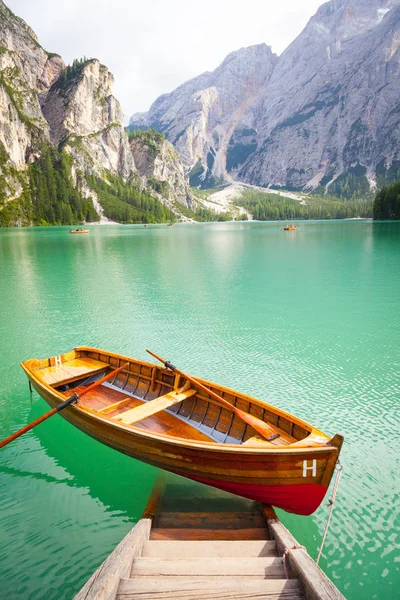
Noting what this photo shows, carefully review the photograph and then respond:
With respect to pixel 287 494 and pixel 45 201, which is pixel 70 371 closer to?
pixel 287 494

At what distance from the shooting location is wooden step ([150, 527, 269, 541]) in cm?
654

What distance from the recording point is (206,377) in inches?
621

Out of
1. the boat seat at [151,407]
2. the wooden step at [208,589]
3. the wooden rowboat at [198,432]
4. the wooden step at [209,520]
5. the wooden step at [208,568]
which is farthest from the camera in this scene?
the boat seat at [151,407]

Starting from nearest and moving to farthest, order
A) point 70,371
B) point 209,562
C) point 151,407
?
1. point 209,562
2. point 151,407
3. point 70,371

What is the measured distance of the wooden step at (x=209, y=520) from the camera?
6988 mm

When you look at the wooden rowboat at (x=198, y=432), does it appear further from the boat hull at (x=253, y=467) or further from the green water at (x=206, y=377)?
the green water at (x=206, y=377)

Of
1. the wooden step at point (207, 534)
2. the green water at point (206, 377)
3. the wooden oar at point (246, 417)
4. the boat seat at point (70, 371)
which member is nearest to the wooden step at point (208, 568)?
the wooden step at point (207, 534)

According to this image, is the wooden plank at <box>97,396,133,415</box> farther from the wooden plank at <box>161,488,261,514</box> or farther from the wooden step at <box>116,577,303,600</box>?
the wooden step at <box>116,577,303,600</box>

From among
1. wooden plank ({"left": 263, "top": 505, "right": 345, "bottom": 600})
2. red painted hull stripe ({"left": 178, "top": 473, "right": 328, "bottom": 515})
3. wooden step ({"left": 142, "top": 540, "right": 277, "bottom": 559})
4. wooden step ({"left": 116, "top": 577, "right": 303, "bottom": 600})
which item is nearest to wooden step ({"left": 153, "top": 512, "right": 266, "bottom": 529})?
red painted hull stripe ({"left": 178, "top": 473, "right": 328, "bottom": 515})

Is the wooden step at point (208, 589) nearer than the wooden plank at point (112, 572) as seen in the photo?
No

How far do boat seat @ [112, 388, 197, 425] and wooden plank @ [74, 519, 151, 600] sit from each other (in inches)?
130

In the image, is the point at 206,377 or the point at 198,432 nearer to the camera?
the point at 198,432

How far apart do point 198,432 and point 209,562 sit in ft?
15.0

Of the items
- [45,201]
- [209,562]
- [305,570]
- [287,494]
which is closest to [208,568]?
[209,562]
